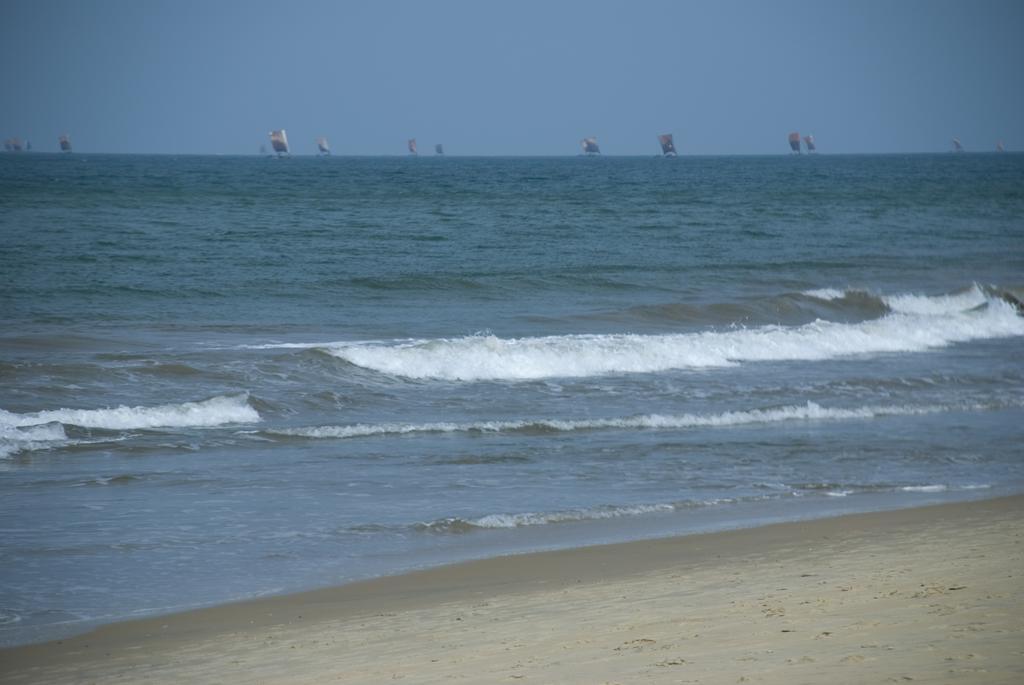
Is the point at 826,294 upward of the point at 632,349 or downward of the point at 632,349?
upward

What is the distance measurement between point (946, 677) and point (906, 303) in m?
22.2

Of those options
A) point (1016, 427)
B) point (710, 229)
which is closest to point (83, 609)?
point (1016, 427)

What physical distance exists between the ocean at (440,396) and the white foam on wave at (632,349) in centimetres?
6

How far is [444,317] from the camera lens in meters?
21.3

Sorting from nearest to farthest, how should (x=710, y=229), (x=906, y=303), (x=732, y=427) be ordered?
(x=732, y=427) → (x=906, y=303) → (x=710, y=229)

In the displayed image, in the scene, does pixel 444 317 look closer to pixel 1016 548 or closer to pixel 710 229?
pixel 1016 548

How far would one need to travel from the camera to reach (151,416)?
13.1 m

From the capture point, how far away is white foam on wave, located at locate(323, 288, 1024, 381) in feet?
54.9

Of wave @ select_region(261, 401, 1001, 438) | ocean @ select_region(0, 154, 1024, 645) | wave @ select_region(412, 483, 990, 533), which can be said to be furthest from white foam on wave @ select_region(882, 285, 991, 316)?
wave @ select_region(412, 483, 990, 533)

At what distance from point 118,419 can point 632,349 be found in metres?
8.23

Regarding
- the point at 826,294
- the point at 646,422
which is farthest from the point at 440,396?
the point at 826,294

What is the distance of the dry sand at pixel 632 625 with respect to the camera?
496 centimetres

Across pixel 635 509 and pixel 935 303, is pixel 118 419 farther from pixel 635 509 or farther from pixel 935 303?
pixel 935 303

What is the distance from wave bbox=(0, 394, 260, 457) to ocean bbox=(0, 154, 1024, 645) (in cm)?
4
